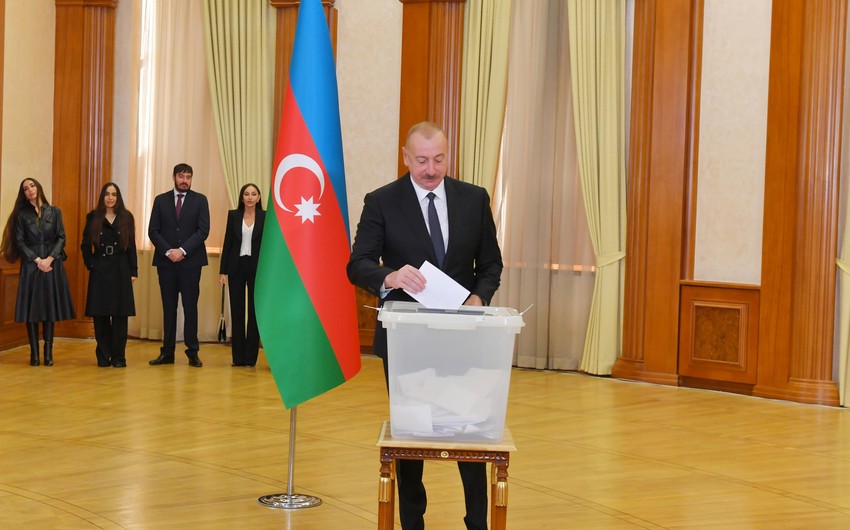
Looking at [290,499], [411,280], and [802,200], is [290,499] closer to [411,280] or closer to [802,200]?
[411,280]

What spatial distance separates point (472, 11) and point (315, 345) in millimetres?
5391

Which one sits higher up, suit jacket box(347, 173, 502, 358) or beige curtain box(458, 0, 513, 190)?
beige curtain box(458, 0, 513, 190)

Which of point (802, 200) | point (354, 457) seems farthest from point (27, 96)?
point (802, 200)

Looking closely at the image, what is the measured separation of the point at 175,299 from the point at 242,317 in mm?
576

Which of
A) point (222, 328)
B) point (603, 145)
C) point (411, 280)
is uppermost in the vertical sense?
point (603, 145)

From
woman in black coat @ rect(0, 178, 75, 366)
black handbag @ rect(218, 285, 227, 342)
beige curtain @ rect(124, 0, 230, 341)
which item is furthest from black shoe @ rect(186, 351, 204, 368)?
beige curtain @ rect(124, 0, 230, 341)

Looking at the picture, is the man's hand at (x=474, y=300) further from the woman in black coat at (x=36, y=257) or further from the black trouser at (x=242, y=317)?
the woman in black coat at (x=36, y=257)

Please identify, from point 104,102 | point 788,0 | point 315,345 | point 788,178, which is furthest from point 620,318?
point 104,102

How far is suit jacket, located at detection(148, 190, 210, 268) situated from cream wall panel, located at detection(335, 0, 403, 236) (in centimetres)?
159

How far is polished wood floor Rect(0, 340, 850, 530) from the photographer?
14.0 ft

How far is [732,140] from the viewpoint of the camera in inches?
316

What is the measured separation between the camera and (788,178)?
24.9ft

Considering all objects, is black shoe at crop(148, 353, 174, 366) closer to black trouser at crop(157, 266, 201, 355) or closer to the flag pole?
black trouser at crop(157, 266, 201, 355)

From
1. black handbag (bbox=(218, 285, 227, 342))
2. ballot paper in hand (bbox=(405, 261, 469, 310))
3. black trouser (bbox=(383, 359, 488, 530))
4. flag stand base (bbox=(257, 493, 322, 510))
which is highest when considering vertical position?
ballot paper in hand (bbox=(405, 261, 469, 310))
